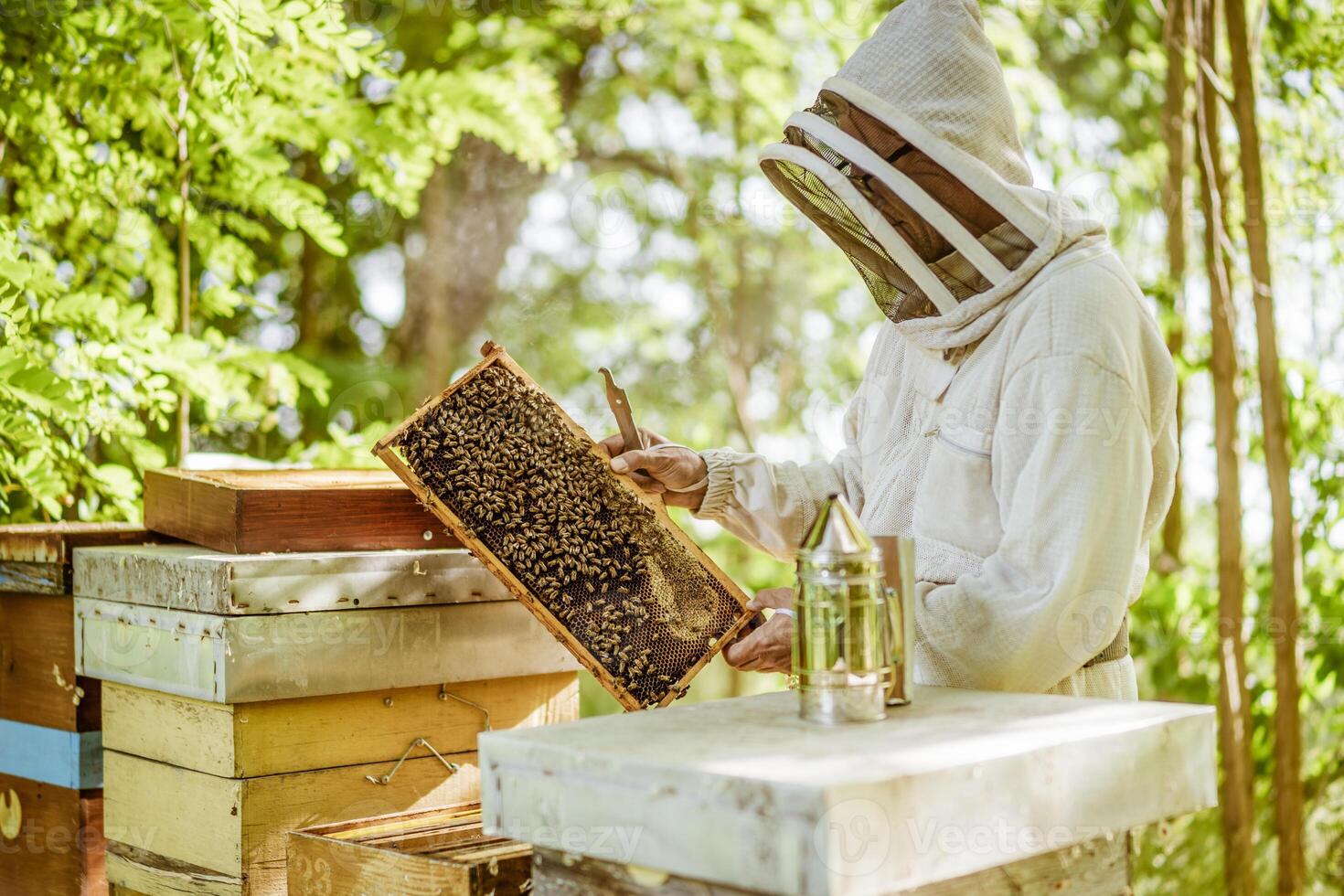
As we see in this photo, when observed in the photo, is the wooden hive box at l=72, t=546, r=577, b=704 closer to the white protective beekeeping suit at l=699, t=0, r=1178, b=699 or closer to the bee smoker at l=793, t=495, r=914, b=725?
the white protective beekeeping suit at l=699, t=0, r=1178, b=699

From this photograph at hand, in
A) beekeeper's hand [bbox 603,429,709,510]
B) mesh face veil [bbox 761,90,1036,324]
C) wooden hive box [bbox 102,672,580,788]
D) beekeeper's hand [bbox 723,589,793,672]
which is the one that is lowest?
wooden hive box [bbox 102,672,580,788]

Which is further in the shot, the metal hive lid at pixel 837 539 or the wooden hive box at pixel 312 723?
the wooden hive box at pixel 312 723

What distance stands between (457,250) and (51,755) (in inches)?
248

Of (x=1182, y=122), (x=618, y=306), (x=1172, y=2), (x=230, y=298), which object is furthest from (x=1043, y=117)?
(x=230, y=298)

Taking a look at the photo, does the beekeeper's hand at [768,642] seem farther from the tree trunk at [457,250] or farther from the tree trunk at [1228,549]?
the tree trunk at [457,250]

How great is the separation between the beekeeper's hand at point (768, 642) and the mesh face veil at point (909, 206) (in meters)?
0.61

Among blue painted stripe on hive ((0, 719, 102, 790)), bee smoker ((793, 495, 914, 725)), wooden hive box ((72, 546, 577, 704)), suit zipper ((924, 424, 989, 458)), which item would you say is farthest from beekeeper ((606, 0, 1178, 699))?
blue painted stripe on hive ((0, 719, 102, 790))

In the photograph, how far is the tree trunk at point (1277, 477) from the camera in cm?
430

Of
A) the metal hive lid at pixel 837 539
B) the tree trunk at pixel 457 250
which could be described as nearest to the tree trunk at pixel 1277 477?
the metal hive lid at pixel 837 539

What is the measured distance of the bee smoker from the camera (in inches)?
61.4

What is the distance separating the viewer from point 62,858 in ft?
8.71

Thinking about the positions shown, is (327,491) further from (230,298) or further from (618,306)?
(618,306)

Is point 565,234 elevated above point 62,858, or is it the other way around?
point 565,234

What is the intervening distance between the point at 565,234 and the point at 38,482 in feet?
21.5
